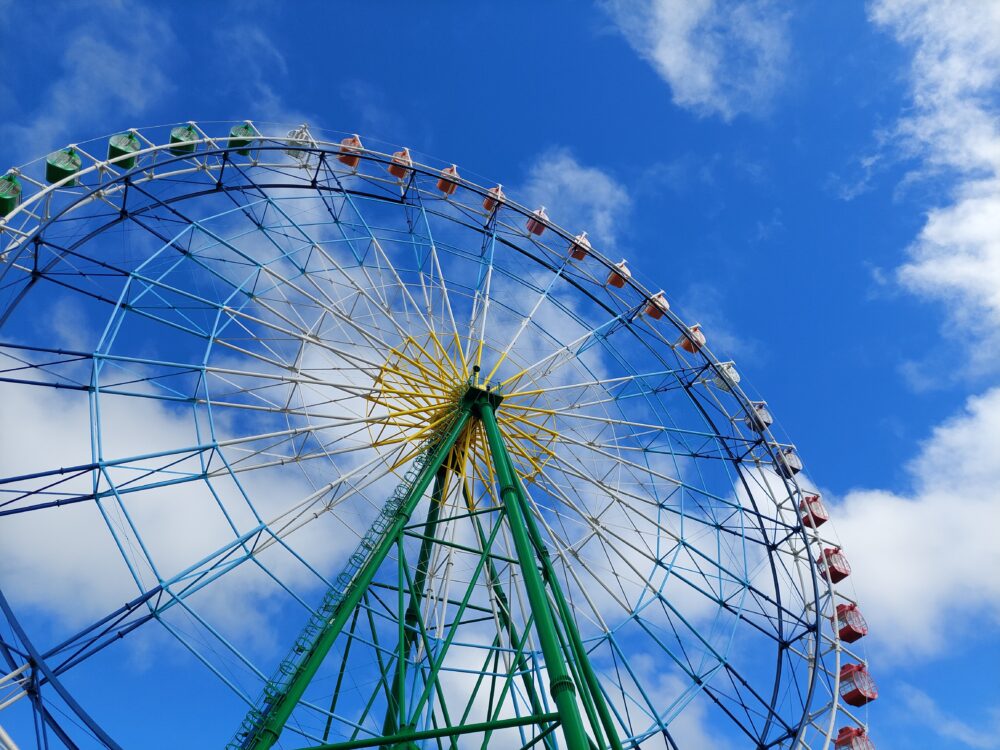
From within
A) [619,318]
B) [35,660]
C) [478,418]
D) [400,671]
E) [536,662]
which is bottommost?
[35,660]

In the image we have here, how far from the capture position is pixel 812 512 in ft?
89.7

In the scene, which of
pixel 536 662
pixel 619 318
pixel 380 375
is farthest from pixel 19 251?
pixel 619 318

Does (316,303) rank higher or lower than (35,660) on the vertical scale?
higher

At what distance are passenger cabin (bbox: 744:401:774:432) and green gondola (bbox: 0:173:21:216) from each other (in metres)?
21.5

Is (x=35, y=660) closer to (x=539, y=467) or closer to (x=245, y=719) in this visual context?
(x=245, y=719)

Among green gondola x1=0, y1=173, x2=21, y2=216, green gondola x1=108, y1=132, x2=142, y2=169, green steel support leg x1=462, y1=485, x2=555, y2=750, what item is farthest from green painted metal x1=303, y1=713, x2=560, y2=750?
green gondola x1=108, y1=132, x2=142, y2=169

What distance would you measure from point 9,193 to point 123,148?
3335 mm

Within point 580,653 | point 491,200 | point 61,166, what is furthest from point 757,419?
point 61,166

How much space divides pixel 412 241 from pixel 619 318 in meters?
7.30

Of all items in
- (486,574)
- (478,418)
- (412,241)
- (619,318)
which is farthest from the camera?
(619,318)

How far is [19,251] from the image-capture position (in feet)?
58.4

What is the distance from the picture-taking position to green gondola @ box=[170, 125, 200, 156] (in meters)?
21.9

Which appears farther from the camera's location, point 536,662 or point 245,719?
point 536,662

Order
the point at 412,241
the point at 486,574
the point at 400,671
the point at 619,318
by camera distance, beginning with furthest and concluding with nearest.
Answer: the point at 619,318 → the point at 412,241 → the point at 486,574 → the point at 400,671
